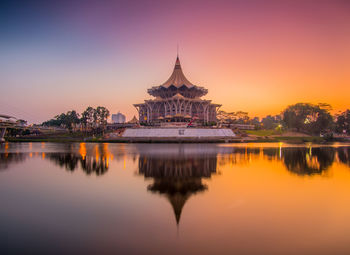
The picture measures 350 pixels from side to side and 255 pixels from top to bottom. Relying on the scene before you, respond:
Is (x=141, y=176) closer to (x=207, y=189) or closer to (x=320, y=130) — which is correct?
(x=207, y=189)

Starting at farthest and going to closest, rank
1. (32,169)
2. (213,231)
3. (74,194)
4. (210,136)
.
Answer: (210,136) < (32,169) < (74,194) < (213,231)

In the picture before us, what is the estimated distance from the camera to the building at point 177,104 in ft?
→ 251

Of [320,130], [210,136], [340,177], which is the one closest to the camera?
[340,177]

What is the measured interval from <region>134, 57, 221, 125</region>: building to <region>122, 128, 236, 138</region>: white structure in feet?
52.3

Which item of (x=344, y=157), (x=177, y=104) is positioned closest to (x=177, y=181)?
(x=344, y=157)

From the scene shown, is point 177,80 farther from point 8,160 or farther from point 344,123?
point 8,160

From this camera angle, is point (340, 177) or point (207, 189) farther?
point (340, 177)

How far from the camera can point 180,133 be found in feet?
189

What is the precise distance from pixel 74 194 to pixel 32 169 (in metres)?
9.14

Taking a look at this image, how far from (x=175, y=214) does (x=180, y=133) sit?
162 feet

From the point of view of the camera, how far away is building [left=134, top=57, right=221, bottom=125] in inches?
3009

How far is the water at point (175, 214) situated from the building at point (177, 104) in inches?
2434

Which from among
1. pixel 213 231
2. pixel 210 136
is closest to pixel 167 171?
pixel 213 231

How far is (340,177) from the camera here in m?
14.4
